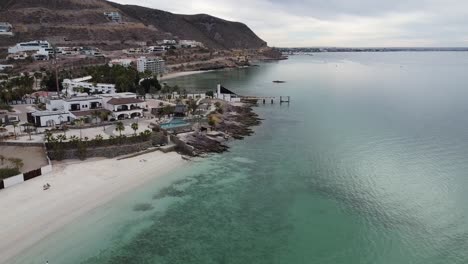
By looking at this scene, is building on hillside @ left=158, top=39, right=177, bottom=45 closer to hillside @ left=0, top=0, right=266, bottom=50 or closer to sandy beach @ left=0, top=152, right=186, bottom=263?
hillside @ left=0, top=0, right=266, bottom=50

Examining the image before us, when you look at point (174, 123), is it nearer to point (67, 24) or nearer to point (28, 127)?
point (28, 127)

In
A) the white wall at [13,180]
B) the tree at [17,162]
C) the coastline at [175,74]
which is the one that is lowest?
the white wall at [13,180]

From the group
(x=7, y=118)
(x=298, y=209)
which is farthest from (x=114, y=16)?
(x=298, y=209)

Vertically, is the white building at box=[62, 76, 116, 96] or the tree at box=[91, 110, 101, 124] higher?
the white building at box=[62, 76, 116, 96]

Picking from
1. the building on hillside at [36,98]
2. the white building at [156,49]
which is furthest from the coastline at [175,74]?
the building on hillside at [36,98]

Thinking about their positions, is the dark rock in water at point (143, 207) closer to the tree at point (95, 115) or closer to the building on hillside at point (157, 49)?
the tree at point (95, 115)

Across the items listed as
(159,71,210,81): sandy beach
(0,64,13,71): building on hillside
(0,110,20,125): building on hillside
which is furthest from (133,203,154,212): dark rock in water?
(159,71,210,81): sandy beach
